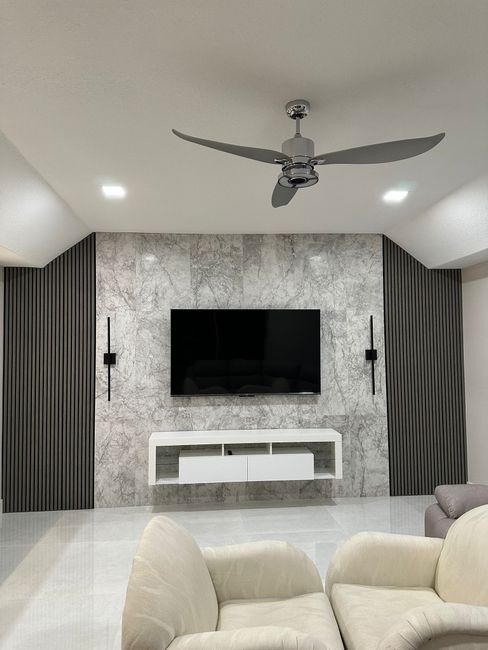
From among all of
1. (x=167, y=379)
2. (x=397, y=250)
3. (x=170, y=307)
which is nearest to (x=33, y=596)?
(x=167, y=379)

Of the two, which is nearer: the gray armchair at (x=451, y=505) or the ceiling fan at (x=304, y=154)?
the ceiling fan at (x=304, y=154)

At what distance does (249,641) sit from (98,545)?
8.91ft

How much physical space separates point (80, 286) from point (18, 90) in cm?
287

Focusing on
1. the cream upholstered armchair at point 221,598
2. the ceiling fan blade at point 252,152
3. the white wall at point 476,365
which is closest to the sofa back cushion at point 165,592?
the cream upholstered armchair at point 221,598

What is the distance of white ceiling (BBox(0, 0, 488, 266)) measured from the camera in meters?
1.78

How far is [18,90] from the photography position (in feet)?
7.42

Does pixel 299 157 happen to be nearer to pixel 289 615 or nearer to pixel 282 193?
pixel 282 193

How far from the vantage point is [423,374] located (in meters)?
5.25

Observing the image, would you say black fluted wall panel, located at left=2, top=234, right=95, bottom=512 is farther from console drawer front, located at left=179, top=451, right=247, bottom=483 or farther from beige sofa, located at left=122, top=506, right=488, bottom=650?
beige sofa, located at left=122, top=506, right=488, bottom=650

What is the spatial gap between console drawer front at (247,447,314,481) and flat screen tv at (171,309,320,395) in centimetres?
66

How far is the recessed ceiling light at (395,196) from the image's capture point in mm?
3844

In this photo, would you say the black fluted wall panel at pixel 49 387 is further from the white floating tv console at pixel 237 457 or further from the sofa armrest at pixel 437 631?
the sofa armrest at pixel 437 631

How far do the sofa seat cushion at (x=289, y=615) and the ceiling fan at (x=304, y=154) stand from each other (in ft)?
6.28

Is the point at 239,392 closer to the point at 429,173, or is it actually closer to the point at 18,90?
the point at 429,173
